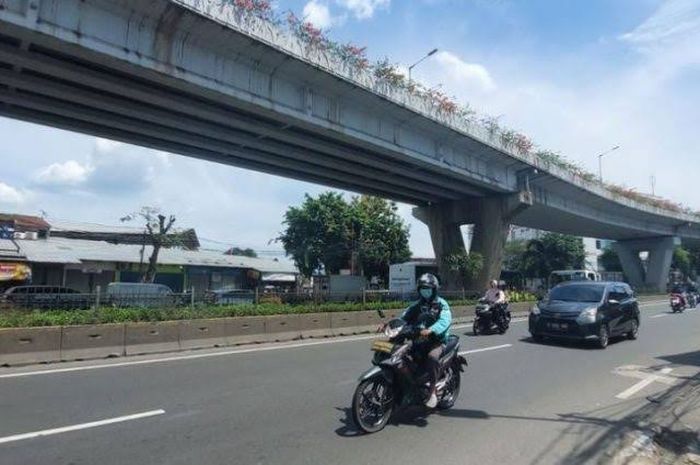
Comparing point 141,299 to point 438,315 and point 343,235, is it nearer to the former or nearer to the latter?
point 438,315

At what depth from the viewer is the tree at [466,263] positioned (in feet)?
105

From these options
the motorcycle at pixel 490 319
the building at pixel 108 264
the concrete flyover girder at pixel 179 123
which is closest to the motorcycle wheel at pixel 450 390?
the motorcycle at pixel 490 319

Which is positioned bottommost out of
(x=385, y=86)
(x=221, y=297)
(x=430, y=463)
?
(x=430, y=463)

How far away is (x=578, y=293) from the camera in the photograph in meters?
15.7

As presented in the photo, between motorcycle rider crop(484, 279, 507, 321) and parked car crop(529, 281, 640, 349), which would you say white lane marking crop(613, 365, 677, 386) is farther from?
motorcycle rider crop(484, 279, 507, 321)

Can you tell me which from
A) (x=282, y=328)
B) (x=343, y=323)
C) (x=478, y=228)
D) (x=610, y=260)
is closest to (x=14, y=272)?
(x=343, y=323)

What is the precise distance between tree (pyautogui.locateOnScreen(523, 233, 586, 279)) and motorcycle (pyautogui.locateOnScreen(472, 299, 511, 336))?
159ft

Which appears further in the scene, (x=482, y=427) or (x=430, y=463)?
(x=482, y=427)

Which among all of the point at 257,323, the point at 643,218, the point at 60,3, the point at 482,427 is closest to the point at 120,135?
the point at 60,3

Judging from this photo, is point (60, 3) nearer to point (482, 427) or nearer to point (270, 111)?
point (270, 111)

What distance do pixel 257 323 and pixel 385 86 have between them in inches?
385

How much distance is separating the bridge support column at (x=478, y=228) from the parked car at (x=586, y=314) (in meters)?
15.6

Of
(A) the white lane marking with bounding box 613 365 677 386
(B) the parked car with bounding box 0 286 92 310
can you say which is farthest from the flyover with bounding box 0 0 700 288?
(A) the white lane marking with bounding box 613 365 677 386

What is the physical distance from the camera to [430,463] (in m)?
5.39
